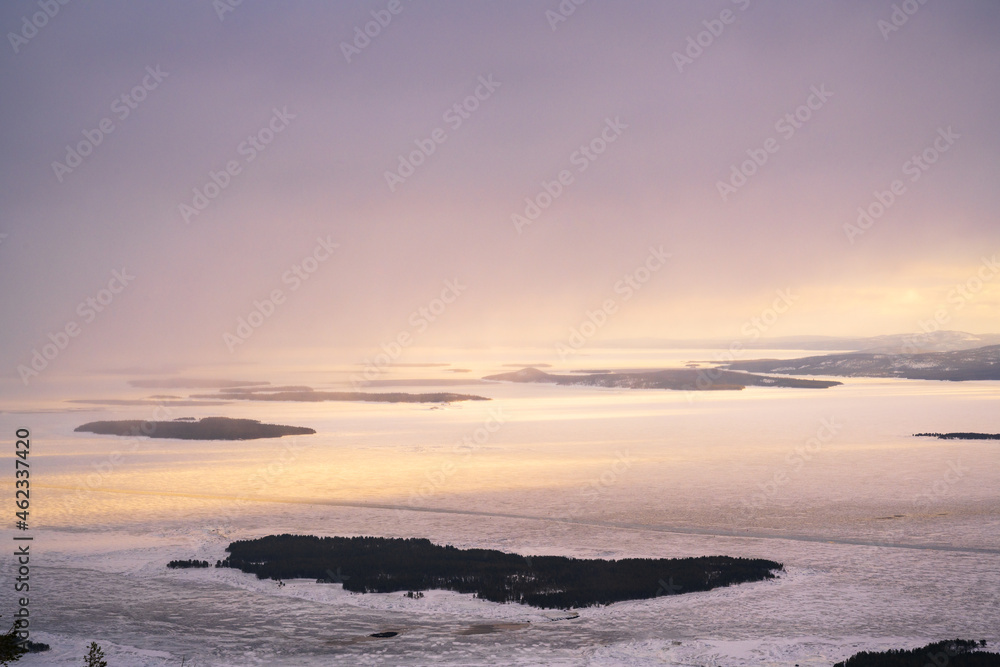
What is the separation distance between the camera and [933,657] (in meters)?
18.3

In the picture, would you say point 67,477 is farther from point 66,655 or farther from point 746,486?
point 746,486

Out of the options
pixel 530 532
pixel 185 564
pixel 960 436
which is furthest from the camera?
pixel 960 436

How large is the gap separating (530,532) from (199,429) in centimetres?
5825

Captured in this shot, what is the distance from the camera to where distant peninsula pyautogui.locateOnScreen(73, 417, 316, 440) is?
76500 millimetres

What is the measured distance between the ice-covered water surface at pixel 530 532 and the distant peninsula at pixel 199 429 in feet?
18.4

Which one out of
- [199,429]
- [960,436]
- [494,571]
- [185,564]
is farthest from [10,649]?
[960,436]

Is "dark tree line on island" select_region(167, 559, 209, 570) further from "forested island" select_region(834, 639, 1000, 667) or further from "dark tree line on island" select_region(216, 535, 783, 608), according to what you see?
"forested island" select_region(834, 639, 1000, 667)

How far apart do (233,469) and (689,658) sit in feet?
132

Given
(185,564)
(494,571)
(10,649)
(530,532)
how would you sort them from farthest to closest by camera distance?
(530,532)
(185,564)
(494,571)
(10,649)

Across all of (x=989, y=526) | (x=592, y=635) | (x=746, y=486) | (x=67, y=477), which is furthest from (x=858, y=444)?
(x=67, y=477)

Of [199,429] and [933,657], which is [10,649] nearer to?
[933,657]

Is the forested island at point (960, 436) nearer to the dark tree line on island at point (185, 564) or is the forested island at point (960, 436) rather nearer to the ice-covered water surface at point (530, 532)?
the ice-covered water surface at point (530, 532)

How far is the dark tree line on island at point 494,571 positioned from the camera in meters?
24.2

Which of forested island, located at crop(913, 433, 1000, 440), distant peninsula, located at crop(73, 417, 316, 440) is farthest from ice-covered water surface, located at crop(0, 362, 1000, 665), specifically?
distant peninsula, located at crop(73, 417, 316, 440)
